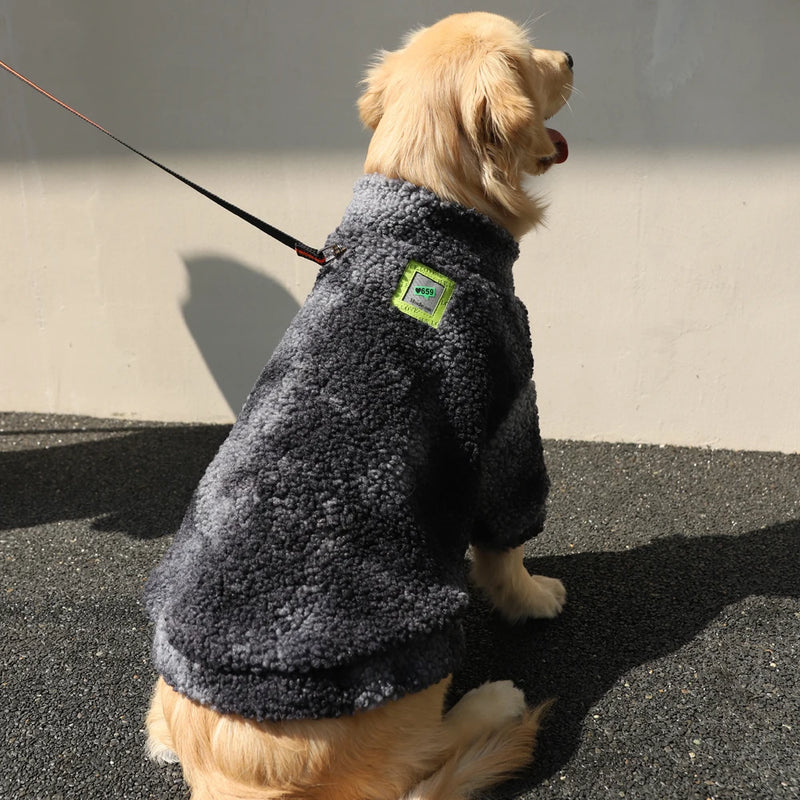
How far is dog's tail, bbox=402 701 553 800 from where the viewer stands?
177cm

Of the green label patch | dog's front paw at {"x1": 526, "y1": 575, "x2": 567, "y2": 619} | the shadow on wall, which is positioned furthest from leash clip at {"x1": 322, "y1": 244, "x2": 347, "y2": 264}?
the shadow on wall

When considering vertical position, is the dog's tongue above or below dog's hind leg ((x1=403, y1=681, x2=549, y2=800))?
above

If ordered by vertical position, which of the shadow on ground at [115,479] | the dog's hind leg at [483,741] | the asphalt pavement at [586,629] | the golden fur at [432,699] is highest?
the golden fur at [432,699]

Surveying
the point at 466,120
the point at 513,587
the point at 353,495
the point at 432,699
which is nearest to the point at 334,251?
the point at 466,120

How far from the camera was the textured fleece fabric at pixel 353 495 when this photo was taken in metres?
1.63

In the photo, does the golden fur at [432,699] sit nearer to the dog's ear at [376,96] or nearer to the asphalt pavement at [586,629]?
the dog's ear at [376,96]

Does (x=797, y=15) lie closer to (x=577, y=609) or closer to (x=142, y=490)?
(x=577, y=609)

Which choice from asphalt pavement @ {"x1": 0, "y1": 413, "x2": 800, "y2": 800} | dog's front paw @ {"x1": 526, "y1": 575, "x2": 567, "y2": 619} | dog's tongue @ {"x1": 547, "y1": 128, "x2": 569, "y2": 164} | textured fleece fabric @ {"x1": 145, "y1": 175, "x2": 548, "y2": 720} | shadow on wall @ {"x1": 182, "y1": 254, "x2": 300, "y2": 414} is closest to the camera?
textured fleece fabric @ {"x1": 145, "y1": 175, "x2": 548, "y2": 720}

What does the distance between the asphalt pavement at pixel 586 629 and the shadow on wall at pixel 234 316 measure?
55 centimetres

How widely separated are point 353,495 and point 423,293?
51 cm

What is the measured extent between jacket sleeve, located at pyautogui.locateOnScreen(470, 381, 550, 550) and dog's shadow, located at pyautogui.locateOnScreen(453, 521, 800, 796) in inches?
15.8

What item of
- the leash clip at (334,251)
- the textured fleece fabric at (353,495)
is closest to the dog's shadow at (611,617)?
the textured fleece fabric at (353,495)

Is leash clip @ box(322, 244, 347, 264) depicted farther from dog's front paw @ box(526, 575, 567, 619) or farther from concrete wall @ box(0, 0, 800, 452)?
concrete wall @ box(0, 0, 800, 452)

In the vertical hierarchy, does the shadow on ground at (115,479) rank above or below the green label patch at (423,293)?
below
